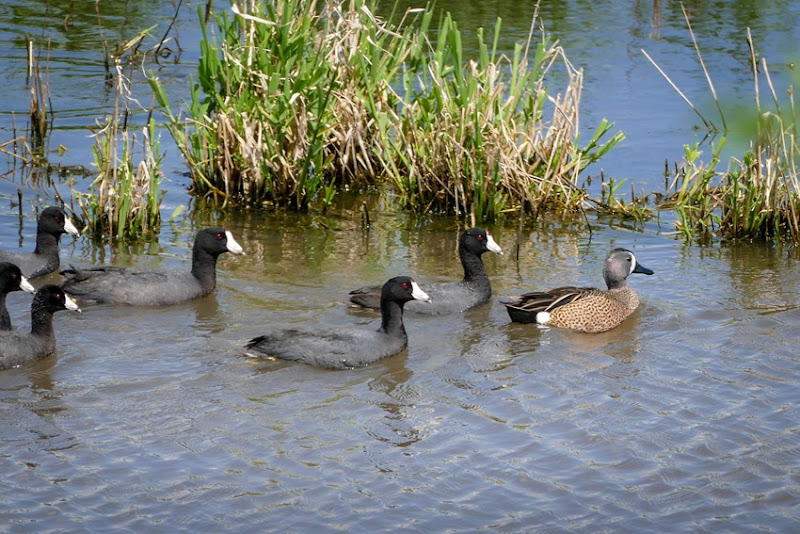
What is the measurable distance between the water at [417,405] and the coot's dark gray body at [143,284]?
111 mm

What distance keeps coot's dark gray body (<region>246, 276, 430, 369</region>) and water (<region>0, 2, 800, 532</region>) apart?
0.09 metres

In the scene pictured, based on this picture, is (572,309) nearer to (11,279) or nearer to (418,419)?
(418,419)

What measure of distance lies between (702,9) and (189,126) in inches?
448

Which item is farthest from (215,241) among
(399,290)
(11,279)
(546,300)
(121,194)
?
(546,300)

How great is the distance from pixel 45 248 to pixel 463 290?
3.68m

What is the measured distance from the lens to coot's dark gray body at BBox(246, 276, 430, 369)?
8.28 m

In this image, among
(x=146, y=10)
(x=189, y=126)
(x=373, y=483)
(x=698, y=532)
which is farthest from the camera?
(x=146, y=10)

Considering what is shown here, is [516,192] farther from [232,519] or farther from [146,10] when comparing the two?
[146,10]

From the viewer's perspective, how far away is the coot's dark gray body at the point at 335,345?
8.28 metres

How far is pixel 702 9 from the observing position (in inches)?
870

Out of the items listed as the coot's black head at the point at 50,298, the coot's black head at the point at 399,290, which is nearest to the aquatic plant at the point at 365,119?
the coot's black head at the point at 399,290

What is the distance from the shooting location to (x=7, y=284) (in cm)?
885

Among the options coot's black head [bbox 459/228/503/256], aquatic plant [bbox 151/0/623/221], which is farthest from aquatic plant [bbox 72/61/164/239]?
coot's black head [bbox 459/228/503/256]

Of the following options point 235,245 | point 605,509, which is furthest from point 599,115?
point 605,509
